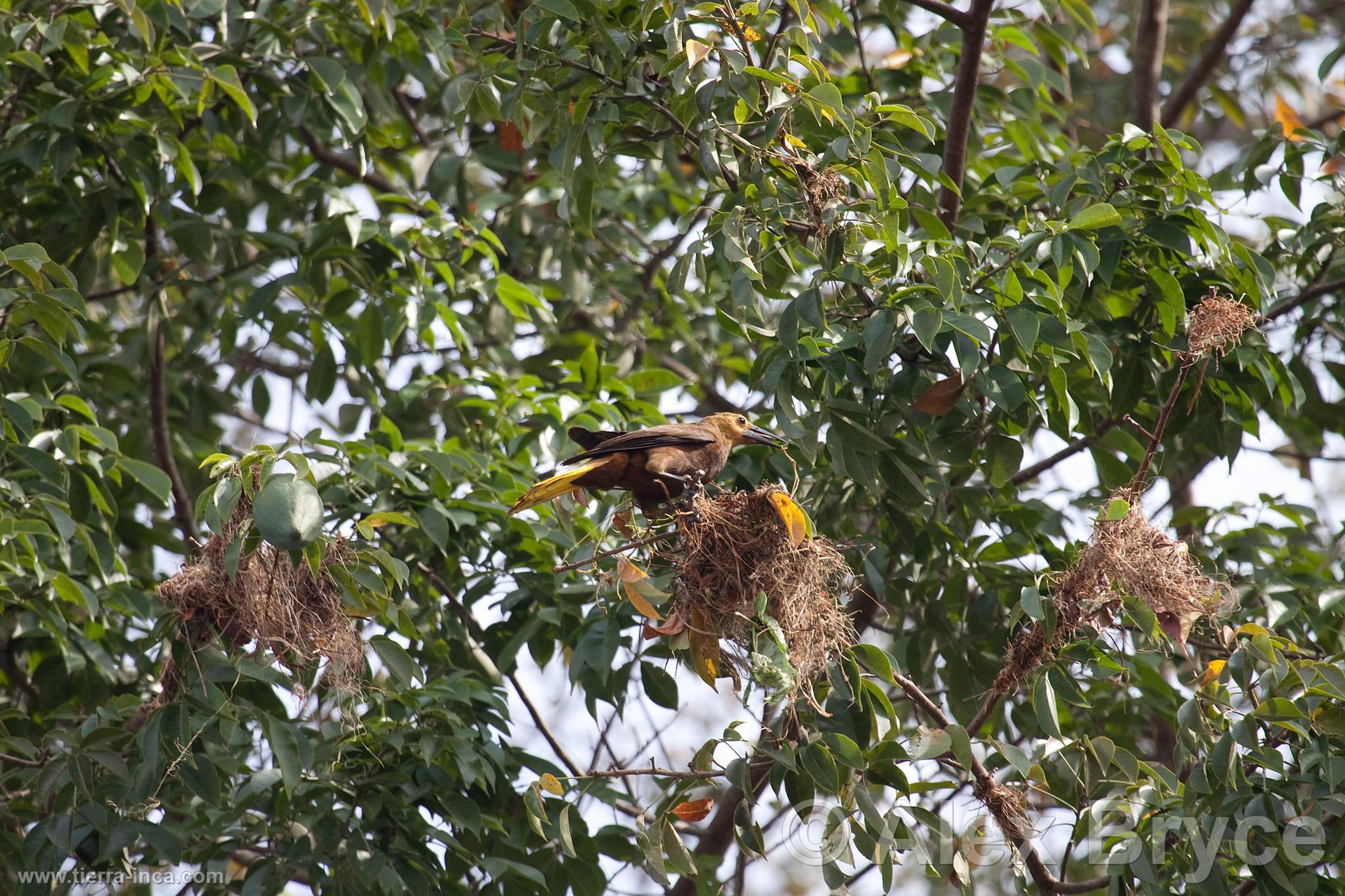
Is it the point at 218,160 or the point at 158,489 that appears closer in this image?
the point at 158,489

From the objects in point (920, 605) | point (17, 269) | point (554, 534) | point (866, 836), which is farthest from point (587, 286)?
point (866, 836)

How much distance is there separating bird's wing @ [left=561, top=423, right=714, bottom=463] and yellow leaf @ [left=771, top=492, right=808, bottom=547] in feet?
2.59

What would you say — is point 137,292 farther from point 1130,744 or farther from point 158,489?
point 1130,744

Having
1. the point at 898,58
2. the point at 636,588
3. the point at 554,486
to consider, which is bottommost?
the point at 636,588

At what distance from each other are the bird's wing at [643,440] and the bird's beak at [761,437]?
0.42 meters

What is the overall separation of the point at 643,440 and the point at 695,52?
1255 millimetres

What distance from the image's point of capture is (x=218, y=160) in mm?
6449

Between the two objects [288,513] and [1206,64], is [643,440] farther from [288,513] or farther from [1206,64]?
[1206,64]

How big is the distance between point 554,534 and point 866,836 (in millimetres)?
1893

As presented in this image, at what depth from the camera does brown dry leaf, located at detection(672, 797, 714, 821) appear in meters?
3.64

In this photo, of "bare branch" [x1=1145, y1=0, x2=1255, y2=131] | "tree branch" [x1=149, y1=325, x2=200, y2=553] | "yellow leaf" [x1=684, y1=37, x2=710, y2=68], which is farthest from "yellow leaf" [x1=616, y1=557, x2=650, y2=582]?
"bare branch" [x1=1145, y1=0, x2=1255, y2=131]

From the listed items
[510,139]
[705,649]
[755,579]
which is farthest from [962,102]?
[510,139]

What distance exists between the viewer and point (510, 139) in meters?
6.52

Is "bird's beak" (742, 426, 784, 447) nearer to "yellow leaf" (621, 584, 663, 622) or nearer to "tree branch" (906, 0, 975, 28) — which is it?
"yellow leaf" (621, 584, 663, 622)
